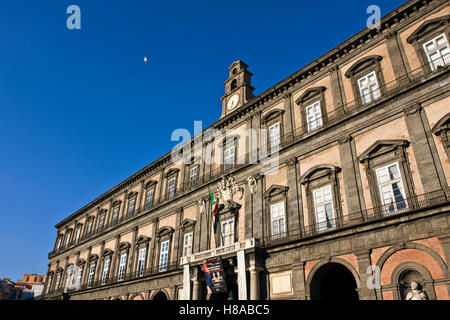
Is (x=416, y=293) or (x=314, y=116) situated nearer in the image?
(x=416, y=293)

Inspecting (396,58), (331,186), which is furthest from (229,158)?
(396,58)

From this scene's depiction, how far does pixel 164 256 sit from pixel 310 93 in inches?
620

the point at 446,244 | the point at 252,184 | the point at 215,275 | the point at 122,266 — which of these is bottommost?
the point at 446,244

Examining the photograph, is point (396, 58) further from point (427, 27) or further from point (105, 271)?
point (105, 271)

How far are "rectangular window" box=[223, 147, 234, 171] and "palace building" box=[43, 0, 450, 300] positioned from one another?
12 cm

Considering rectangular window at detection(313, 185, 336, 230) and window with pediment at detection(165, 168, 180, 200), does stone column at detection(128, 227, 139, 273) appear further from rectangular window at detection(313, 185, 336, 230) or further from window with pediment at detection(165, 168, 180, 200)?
rectangular window at detection(313, 185, 336, 230)

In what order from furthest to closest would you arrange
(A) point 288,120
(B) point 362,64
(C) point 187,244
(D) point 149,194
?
1. (D) point 149,194
2. (C) point 187,244
3. (A) point 288,120
4. (B) point 362,64

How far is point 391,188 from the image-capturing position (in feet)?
48.9

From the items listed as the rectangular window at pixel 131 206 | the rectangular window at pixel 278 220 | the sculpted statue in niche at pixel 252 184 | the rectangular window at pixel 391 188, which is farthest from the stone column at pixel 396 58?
the rectangular window at pixel 131 206

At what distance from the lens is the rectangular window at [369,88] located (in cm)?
1727

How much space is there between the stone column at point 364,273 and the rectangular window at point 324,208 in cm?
211

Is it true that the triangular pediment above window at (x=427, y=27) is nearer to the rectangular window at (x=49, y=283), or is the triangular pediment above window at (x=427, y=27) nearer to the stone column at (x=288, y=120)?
the stone column at (x=288, y=120)

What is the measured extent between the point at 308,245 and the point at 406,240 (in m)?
4.51

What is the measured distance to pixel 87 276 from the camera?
34.4 m
